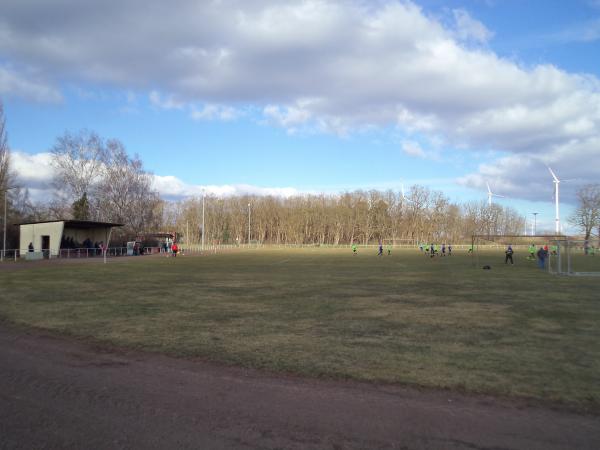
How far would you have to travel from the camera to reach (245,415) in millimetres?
4973

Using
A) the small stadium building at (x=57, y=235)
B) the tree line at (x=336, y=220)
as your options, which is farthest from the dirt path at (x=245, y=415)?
the tree line at (x=336, y=220)

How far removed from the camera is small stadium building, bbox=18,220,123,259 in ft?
139

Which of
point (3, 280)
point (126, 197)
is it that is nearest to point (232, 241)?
point (126, 197)

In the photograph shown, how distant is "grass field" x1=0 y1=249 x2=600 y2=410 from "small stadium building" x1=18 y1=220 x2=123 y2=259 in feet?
85.6

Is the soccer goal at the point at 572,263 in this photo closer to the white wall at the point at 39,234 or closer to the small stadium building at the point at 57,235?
the small stadium building at the point at 57,235

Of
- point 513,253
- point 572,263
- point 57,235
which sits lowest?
point 572,263

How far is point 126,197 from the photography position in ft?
214

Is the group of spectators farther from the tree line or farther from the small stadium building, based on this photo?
the tree line

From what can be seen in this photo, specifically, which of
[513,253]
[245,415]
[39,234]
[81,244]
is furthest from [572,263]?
[39,234]

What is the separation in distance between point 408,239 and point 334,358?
345 ft

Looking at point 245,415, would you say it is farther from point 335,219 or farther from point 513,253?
point 335,219

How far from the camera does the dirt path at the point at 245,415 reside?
4359mm

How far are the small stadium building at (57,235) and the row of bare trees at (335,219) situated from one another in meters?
61.9

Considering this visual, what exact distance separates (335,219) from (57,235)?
8315 centimetres
